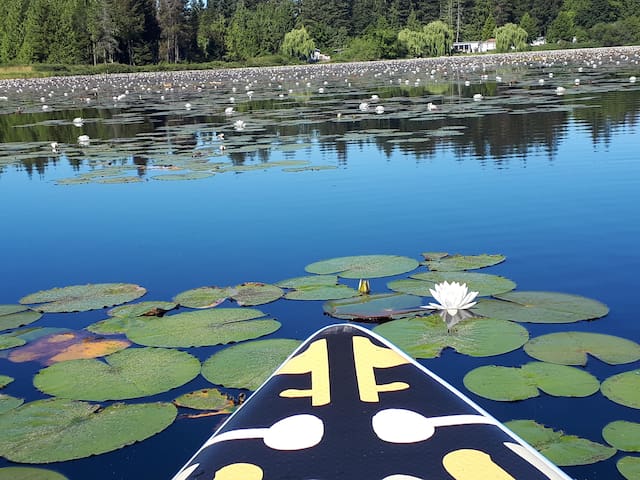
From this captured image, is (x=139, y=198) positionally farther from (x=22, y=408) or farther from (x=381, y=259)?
(x=22, y=408)

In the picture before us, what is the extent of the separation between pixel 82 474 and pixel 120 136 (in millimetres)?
10626

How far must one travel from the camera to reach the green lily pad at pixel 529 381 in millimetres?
2803

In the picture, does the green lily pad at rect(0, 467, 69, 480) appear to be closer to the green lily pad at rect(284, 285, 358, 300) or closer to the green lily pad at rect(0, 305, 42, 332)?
the green lily pad at rect(0, 305, 42, 332)

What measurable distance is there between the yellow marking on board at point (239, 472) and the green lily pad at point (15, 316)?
249 cm

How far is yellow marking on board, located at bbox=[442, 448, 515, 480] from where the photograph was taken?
1.71 metres

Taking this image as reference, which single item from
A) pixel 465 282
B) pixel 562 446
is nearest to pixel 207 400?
pixel 562 446

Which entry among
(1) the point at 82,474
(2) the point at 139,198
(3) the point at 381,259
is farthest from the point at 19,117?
(1) the point at 82,474

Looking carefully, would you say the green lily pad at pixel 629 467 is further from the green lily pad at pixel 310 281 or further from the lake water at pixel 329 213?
the green lily pad at pixel 310 281

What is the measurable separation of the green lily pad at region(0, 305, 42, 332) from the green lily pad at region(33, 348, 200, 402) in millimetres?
711

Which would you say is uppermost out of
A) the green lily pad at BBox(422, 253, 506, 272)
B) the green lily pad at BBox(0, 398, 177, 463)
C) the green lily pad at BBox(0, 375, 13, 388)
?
the green lily pad at BBox(422, 253, 506, 272)

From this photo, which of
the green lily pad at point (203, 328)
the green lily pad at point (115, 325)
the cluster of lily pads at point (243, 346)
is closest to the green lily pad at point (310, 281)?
the cluster of lily pads at point (243, 346)

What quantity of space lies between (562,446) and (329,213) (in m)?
3.90

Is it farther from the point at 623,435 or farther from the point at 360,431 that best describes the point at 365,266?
the point at 360,431

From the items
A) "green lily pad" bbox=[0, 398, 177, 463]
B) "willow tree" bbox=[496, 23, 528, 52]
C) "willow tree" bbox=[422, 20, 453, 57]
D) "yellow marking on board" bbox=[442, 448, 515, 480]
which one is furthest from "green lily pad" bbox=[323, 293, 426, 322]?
"willow tree" bbox=[496, 23, 528, 52]
